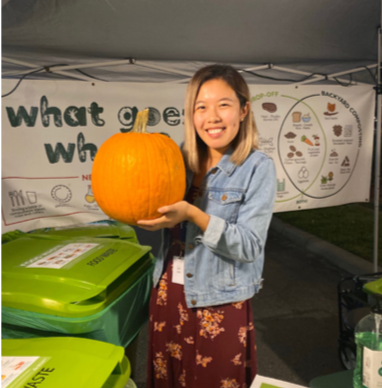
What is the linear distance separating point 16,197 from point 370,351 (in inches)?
87.5

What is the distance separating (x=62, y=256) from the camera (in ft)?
4.95

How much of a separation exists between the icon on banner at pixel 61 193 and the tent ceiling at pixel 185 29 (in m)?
0.88

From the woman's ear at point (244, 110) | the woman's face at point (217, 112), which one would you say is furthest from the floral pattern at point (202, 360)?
the woman's ear at point (244, 110)

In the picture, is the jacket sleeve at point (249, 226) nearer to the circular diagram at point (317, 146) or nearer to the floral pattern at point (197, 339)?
the floral pattern at point (197, 339)

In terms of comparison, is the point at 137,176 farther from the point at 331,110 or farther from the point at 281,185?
the point at 331,110

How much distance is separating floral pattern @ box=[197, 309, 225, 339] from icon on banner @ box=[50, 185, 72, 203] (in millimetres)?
1563

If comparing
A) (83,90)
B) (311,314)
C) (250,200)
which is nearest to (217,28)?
(83,90)

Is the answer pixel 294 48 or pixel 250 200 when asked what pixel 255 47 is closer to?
pixel 294 48

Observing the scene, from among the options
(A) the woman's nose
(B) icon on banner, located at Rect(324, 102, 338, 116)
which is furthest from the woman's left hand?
(B) icon on banner, located at Rect(324, 102, 338, 116)

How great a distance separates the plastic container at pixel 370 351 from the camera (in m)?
0.94

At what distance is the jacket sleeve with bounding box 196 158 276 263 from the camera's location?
3.77 feet

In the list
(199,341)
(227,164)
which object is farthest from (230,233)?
(199,341)

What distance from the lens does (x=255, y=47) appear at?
2506 millimetres

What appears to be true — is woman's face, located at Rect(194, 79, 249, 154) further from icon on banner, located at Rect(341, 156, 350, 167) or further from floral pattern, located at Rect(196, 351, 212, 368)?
icon on banner, located at Rect(341, 156, 350, 167)
